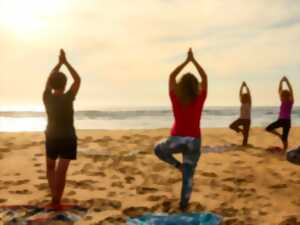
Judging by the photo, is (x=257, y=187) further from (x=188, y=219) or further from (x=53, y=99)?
(x=53, y=99)

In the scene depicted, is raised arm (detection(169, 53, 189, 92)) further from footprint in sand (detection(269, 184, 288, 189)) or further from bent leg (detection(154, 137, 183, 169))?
footprint in sand (detection(269, 184, 288, 189))

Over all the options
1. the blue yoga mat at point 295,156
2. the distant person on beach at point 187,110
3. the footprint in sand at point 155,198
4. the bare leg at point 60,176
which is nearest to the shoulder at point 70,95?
the bare leg at point 60,176

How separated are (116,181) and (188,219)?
9.31ft

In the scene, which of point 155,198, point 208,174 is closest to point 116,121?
point 208,174

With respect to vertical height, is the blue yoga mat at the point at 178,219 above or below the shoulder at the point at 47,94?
below

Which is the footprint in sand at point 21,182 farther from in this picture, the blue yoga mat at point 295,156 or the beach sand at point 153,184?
the blue yoga mat at point 295,156

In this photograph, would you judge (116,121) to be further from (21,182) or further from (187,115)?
(187,115)

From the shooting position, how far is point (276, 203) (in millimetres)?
7125

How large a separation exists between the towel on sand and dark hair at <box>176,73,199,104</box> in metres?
2.18

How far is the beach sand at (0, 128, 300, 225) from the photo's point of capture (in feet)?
22.3

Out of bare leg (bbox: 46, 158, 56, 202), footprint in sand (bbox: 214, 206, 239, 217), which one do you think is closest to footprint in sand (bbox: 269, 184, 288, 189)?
footprint in sand (bbox: 214, 206, 239, 217)

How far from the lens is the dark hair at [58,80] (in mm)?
6543

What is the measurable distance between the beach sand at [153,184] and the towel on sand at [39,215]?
0.66ft

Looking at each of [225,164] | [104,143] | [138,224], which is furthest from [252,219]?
[104,143]
